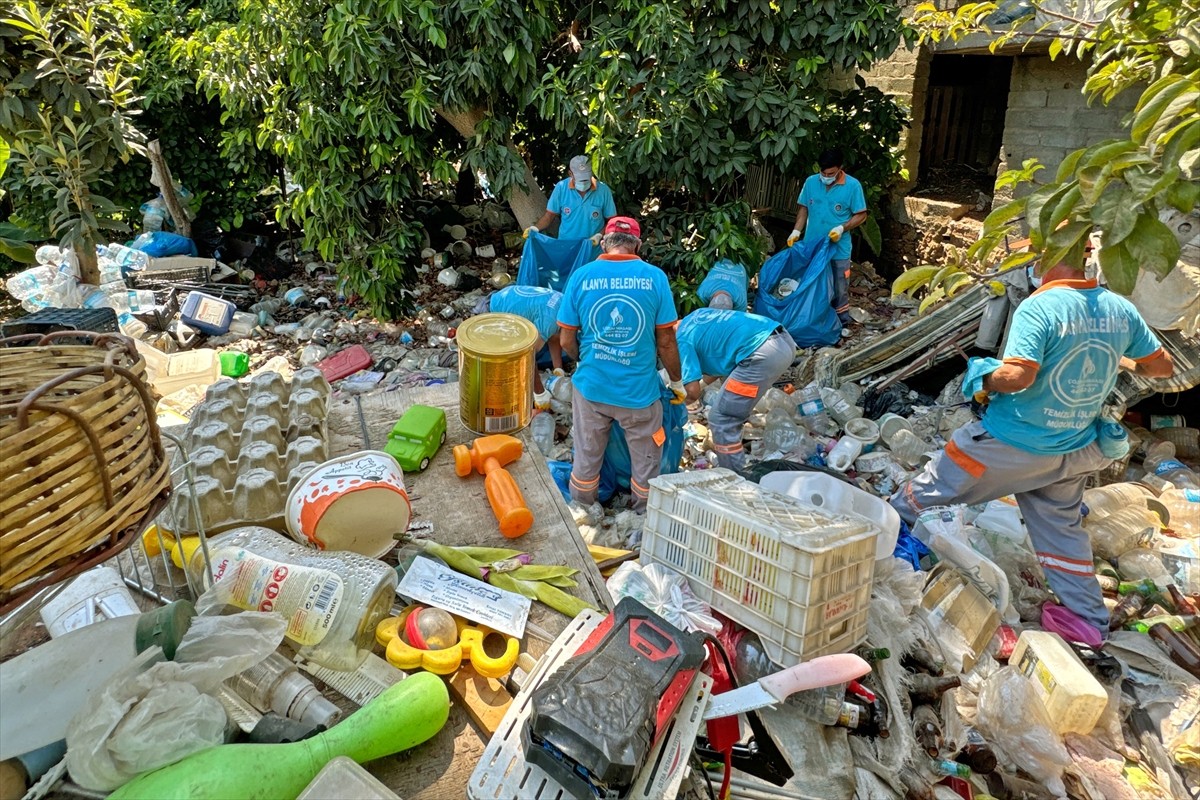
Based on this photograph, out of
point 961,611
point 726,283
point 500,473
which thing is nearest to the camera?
point 500,473

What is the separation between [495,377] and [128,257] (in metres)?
6.57

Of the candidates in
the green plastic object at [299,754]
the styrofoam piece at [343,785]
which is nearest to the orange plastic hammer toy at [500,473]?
the green plastic object at [299,754]

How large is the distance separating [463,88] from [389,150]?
814 millimetres

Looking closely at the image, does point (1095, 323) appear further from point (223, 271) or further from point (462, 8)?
point (223, 271)

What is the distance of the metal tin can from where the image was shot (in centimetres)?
252

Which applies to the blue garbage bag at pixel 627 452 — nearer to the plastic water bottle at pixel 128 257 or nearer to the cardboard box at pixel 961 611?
the cardboard box at pixel 961 611

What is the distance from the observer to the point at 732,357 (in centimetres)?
421

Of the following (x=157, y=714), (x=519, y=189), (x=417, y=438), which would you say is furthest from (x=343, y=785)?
(x=519, y=189)

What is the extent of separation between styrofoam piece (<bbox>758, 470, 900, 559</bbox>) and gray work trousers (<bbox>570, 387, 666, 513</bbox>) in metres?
0.84

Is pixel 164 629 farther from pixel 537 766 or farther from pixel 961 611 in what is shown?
pixel 961 611

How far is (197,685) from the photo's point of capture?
1.33m

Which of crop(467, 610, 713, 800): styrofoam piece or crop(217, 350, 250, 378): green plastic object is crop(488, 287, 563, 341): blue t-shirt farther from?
crop(467, 610, 713, 800): styrofoam piece

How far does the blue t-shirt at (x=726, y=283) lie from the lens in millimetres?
5895

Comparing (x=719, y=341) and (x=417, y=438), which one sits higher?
(x=417, y=438)
